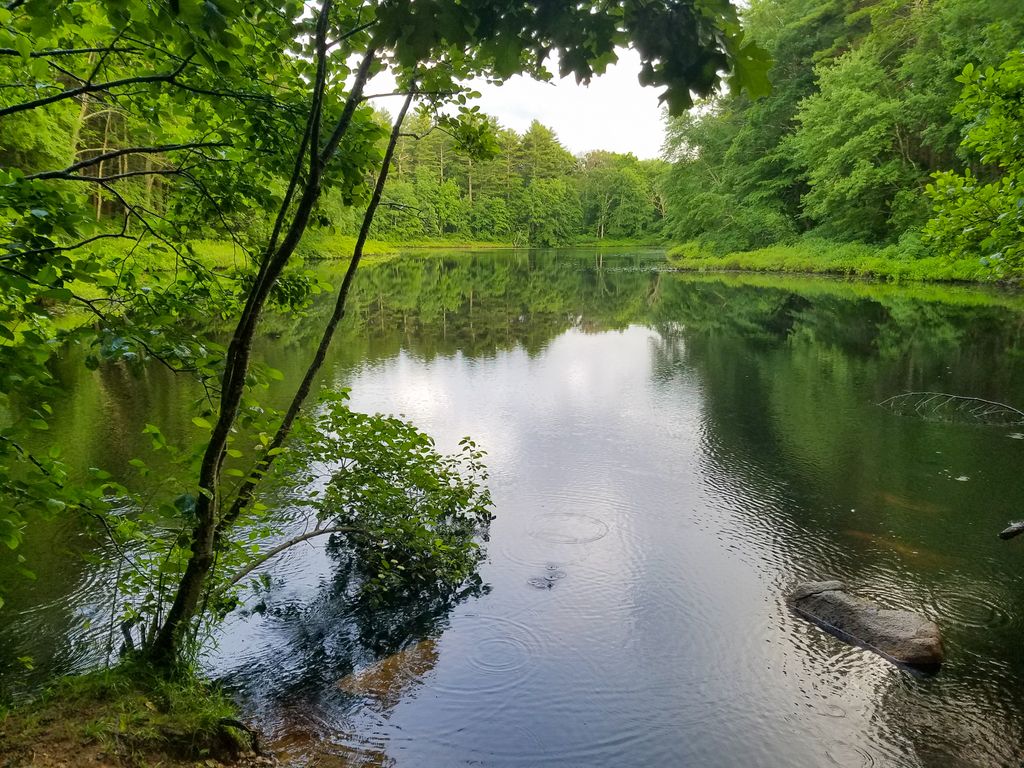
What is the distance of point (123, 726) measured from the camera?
399cm

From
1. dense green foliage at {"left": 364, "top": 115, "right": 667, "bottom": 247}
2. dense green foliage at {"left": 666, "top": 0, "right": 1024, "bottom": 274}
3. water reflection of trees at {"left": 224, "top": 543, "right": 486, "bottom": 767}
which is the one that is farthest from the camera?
dense green foliage at {"left": 364, "top": 115, "right": 667, "bottom": 247}

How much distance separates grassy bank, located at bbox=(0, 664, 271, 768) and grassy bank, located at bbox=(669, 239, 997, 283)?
32.3m

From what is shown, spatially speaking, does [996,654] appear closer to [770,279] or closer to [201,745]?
[201,745]

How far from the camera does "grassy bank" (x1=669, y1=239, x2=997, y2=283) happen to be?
3528 cm

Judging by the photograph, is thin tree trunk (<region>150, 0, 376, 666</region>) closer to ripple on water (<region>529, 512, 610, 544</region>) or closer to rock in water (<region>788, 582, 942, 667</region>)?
ripple on water (<region>529, 512, 610, 544</region>)

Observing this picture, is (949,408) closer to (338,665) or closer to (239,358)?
(338,665)

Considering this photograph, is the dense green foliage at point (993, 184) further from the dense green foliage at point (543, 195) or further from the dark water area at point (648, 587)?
the dense green foliage at point (543, 195)

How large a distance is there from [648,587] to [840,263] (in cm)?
4012

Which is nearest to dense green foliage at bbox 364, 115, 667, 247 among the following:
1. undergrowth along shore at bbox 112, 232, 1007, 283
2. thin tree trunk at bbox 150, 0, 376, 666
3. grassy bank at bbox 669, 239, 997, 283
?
undergrowth along shore at bbox 112, 232, 1007, 283

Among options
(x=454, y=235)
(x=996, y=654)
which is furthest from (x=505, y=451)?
(x=454, y=235)

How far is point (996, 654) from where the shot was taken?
6617mm

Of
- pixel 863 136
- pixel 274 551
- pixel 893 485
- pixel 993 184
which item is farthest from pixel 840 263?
pixel 274 551

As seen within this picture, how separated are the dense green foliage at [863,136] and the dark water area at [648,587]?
3.90 m

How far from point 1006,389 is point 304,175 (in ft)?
57.2
